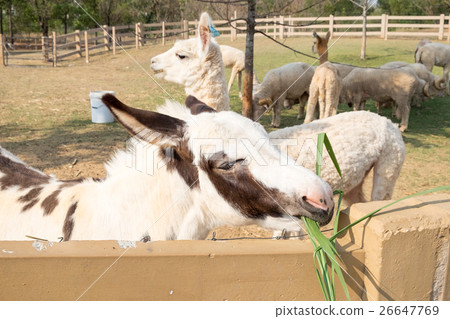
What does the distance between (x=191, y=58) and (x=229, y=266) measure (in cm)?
470

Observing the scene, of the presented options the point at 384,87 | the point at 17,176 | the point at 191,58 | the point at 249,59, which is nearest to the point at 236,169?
the point at 17,176

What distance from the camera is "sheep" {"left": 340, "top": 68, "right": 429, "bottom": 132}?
438 inches

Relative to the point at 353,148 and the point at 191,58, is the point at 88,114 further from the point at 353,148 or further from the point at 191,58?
the point at 353,148

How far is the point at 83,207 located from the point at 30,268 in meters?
0.81

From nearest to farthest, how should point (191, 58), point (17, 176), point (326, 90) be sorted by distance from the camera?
point (17, 176) → point (191, 58) → point (326, 90)

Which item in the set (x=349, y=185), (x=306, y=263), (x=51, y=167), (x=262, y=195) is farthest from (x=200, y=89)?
(x=306, y=263)

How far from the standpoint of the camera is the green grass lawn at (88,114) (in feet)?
25.1

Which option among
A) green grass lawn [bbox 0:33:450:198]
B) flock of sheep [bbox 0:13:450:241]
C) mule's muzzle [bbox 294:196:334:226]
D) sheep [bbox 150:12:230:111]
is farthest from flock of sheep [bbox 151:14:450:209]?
mule's muzzle [bbox 294:196:334:226]

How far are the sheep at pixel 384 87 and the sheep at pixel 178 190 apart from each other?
32.3ft

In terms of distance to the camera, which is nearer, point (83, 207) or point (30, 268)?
point (30, 268)

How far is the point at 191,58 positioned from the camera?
19.4 feet

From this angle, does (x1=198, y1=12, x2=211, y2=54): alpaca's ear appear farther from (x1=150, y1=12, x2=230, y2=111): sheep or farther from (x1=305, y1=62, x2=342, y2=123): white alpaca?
(x1=305, y1=62, x2=342, y2=123): white alpaca

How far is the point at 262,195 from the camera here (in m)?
2.06

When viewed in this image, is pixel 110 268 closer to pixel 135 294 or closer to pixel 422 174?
Result: pixel 135 294
